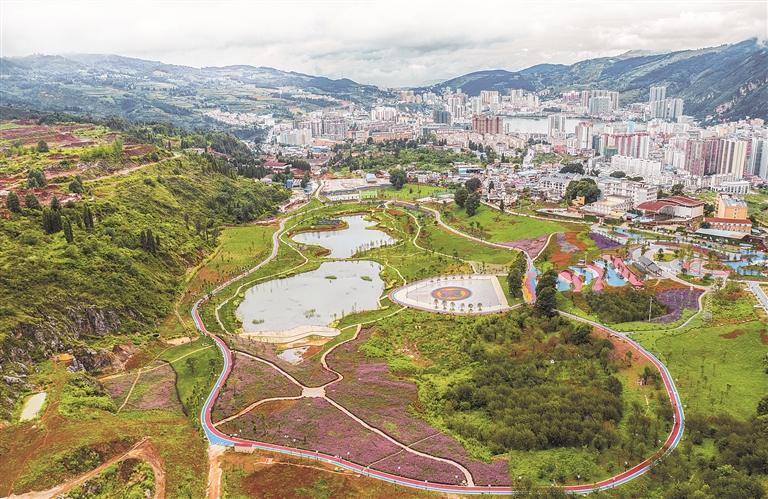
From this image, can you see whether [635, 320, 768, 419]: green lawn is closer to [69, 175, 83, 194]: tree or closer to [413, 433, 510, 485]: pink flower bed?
[413, 433, 510, 485]: pink flower bed

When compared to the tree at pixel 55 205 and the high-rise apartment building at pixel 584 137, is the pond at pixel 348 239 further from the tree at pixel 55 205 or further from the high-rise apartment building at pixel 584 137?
the high-rise apartment building at pixel 584 137

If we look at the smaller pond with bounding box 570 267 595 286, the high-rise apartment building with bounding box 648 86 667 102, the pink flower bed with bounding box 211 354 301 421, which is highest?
the high-rise apartment building with bounding box 648 86 667 102

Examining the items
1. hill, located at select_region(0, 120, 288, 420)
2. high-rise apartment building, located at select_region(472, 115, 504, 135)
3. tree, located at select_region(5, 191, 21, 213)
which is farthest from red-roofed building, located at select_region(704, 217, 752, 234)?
high-rise apartment building, located at select_region(472, 115, 504, 135)

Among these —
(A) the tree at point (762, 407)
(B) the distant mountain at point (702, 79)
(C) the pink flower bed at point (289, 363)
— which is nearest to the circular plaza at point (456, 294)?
(C) the pink flower bed at point (289, 363)

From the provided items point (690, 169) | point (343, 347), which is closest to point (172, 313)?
point (343, 347)

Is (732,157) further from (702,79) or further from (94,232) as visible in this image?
(702,79)
